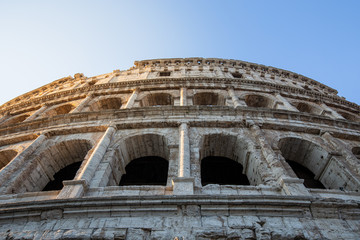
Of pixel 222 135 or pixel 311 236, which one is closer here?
pixel 311 236

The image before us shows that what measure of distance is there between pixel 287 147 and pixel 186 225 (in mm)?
5579

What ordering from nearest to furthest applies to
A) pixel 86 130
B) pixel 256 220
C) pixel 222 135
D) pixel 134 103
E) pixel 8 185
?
1. pixel 256 220
2. pixel 8 185
3. pixel 222 135
4. pixel 86 130
5. pixel 134 103

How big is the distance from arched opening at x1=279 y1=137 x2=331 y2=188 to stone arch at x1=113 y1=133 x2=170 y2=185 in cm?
427

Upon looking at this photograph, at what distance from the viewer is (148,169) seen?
8.80m

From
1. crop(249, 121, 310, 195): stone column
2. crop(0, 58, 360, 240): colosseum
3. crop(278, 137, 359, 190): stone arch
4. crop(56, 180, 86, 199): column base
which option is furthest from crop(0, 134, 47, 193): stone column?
crop(278, 137, 359, 190): stone arch

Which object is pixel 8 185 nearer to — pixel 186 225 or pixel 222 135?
pixel 186 225

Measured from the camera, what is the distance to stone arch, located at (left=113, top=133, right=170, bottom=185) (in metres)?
7.78

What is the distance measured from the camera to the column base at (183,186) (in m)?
5.18

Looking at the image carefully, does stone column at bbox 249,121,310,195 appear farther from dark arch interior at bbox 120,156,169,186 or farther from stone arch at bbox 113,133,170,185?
dark arch interior at bbox 120,156,169,186

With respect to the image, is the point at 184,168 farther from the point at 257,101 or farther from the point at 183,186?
the point at 257,101

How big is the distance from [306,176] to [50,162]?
9018 millimetres

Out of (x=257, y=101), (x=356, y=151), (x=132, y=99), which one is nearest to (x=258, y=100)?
(x=257, y=101)

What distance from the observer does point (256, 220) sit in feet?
14.9

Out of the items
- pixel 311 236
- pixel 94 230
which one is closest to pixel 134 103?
pixel 94 230
